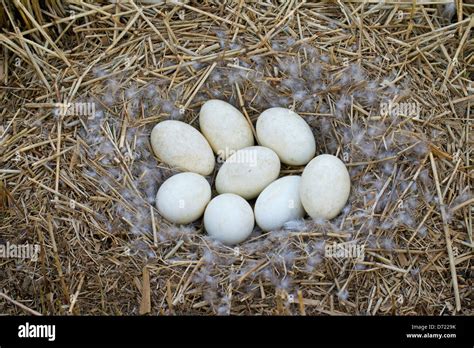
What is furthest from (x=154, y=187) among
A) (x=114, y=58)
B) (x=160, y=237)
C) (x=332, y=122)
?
(x=332, y=122)

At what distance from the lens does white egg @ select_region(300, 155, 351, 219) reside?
191 centimetres

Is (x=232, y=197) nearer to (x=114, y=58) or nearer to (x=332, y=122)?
(x=332, y=122)

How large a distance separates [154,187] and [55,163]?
296 millimetres

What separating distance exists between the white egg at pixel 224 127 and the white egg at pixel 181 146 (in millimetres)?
36

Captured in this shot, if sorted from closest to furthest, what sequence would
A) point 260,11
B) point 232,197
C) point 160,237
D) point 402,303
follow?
point 402,303 → point 160,237 → point 232,197 → point 260,11

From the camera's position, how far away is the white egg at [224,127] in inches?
83.0

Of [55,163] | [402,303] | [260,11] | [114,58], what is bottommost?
[402,303]

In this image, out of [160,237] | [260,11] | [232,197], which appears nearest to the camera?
[160,237]

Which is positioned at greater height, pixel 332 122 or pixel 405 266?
pixel 332 122

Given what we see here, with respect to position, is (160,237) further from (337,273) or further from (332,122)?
(332,122)

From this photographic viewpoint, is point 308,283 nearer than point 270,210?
Yes

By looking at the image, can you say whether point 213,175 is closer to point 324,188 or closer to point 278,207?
point 278,207

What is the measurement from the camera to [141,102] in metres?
2.12

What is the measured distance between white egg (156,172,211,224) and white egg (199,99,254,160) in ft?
0.50
